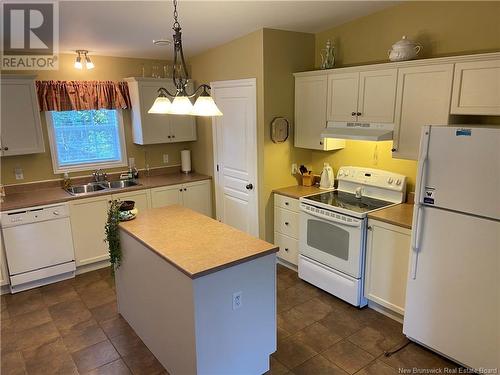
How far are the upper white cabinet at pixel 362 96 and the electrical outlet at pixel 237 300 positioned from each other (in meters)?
2.02

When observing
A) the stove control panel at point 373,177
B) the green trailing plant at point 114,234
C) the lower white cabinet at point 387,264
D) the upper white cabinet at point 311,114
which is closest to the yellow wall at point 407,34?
the stove control panel at point 373,177

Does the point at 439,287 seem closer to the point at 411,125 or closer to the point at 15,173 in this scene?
the point at 411,125

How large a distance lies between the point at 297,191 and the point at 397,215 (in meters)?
1.19

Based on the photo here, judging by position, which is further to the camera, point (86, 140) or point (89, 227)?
point (86, 140)

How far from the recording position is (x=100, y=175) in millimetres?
4508

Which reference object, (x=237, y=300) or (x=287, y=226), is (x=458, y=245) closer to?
Result: (x=237, y=300)

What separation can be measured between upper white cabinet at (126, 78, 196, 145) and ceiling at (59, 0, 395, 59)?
1.56ft

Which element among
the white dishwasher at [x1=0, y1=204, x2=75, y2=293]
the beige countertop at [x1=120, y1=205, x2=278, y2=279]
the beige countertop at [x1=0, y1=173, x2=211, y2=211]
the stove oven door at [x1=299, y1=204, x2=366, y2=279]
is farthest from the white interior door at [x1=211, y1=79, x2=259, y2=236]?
the white dishwasher at [x1=0, y1=204, x2=75, y2=293]

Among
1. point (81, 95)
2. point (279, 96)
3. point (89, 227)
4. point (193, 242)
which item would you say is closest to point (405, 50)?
point (279, 96)

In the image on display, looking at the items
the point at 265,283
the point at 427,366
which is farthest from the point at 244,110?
the point at 427,366

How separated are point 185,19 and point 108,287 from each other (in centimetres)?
278

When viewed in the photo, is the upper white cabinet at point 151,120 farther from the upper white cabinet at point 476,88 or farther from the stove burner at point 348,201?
the upper white cabinet at point 476,88

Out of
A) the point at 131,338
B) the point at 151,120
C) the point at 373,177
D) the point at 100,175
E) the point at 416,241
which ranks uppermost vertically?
the point at 151,120

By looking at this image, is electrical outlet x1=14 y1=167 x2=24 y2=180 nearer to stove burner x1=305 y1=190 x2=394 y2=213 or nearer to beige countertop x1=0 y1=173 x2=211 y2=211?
beige countertop x1=0 y1=173 x2=211 y2=211
